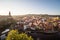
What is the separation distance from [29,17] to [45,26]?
1.05 ft

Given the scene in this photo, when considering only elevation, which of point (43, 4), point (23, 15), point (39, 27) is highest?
point (43, 4)

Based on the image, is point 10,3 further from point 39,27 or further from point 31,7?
point 39,27

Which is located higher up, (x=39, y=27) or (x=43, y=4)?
(x=43, y=4)

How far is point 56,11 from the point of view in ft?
8.99

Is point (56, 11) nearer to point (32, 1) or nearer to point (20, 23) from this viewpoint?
point (32, 1)

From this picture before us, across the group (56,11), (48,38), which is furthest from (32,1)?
(48,38)

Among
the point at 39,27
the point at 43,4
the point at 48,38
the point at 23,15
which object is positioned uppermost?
the point at 43,4

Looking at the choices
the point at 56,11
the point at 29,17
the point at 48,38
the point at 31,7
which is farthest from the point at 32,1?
the point at 48,38

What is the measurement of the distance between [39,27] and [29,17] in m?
0.25

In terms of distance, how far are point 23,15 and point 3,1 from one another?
422mm

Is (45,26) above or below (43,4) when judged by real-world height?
below

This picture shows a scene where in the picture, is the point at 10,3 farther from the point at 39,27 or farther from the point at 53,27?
the point at 53,27

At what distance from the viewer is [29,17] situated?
2705 mm

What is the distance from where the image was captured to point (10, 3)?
2695mm
